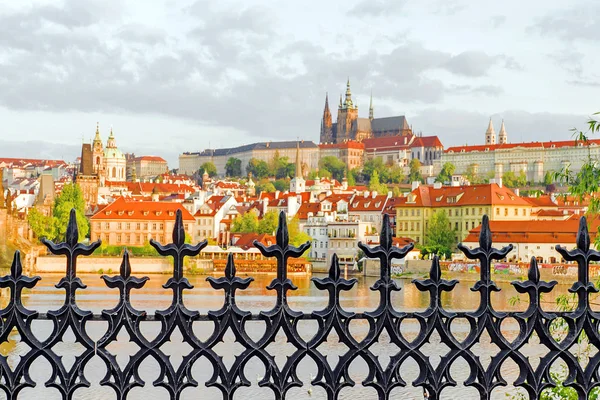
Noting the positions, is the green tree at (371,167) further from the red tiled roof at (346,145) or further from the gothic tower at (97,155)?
the gothic tower at (97,155)

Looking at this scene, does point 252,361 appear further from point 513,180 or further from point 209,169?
point 209,169

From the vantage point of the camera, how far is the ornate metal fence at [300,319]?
3414mm

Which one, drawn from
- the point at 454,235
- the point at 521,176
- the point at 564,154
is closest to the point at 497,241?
the point at 454,235

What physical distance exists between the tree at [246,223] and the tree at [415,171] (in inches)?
2872

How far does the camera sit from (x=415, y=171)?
16050 cm

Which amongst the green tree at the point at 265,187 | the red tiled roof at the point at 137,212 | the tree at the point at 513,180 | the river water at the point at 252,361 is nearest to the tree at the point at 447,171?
the tree at the point at 513,180

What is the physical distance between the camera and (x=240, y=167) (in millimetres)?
185125

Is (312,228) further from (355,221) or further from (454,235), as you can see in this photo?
(454,235)

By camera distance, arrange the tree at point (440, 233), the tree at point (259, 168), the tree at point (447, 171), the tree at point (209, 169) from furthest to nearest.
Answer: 1. the tree at point (209, 169)
2. the tree at point (259, 168)
3. the tree at point (447, 171)
4. the tree at point (440, 233)

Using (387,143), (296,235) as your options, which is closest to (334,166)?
(387,143)

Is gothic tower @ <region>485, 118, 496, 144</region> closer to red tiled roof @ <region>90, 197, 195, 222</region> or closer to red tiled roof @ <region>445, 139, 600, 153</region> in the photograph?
red tiled roof @ <region>445, 139, 600, 153</region>

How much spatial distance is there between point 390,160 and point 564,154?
3626 centimetres

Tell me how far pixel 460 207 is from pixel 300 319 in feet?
268

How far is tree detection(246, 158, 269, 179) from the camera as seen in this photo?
170 meters
